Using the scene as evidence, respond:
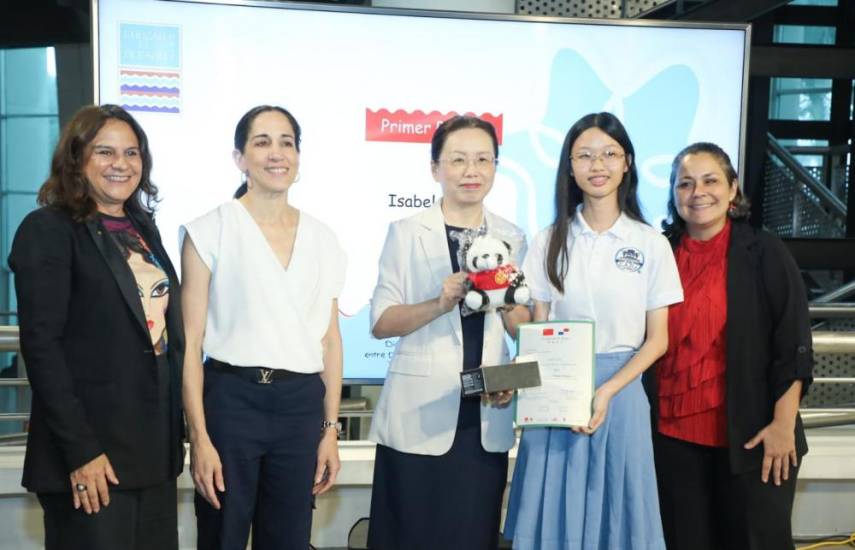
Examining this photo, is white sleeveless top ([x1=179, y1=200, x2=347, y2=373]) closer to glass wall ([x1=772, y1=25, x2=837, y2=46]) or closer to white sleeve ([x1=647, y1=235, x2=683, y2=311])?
white sleeve ([x1=647, y1=235, x2=683, y2=311])

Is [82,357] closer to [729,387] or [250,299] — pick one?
[250,299]

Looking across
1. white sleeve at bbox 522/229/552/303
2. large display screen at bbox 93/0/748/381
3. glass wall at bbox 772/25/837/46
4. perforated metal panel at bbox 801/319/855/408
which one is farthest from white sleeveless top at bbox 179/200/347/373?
glass wall at bbox 772/25/837/46

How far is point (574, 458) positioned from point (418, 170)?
70.8 inches

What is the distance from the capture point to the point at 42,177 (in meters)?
7.87

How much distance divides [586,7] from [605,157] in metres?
2.08

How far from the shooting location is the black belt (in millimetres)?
2080

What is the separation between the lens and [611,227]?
2264 millimetres

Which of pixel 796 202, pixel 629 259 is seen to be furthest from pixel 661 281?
pixel 796 202

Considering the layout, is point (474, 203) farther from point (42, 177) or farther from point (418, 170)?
point (42, 177)

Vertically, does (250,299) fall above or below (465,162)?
below

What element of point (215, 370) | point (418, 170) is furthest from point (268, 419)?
point (418, 170)

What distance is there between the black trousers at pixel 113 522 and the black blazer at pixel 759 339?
63.1 inches

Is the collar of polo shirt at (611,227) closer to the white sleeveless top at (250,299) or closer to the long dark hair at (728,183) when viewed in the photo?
the long dark hair at (728,183)

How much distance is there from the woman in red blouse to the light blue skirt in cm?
28
